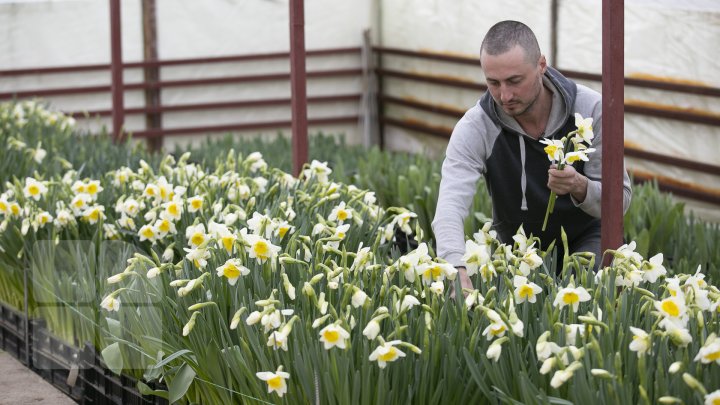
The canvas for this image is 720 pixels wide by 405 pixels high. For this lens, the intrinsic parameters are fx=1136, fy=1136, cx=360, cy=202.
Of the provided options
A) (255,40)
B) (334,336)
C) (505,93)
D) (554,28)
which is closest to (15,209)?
(505,93)

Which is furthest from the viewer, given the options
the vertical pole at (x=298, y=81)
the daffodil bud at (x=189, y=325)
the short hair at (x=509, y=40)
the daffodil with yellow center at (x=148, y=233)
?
the vertical pole at (x=298, y=81)

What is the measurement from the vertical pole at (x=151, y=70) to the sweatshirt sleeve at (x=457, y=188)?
20.7ft

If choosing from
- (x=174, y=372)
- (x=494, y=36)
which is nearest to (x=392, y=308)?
(x=174, y=372)

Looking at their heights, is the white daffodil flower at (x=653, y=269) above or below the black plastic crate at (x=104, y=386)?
above

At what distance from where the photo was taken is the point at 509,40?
9.42 feet

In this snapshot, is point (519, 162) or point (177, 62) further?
point (177, 62)

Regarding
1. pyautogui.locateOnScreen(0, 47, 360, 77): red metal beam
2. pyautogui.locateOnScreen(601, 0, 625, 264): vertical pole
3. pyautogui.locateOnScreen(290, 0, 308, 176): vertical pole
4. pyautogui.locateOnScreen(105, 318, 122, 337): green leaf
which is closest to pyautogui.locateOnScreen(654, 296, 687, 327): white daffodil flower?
pyautogui.locateOnScreen(601, 0, 625, 264): vertical pole

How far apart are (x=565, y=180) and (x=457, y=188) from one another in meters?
0.34

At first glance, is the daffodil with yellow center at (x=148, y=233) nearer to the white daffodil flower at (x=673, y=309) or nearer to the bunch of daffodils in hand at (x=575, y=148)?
the bunch of daffodils in hand at (x=575, y=148)

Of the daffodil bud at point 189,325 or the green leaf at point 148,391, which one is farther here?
the green leaf at point 148,391

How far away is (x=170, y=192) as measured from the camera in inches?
146

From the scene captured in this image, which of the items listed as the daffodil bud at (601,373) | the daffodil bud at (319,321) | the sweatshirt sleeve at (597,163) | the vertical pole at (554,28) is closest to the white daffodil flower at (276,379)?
the daffodil bud at (319,321)

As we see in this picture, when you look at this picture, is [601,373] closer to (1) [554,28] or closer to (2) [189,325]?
(2) [189,325]

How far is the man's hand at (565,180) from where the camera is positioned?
2773 millimetres
